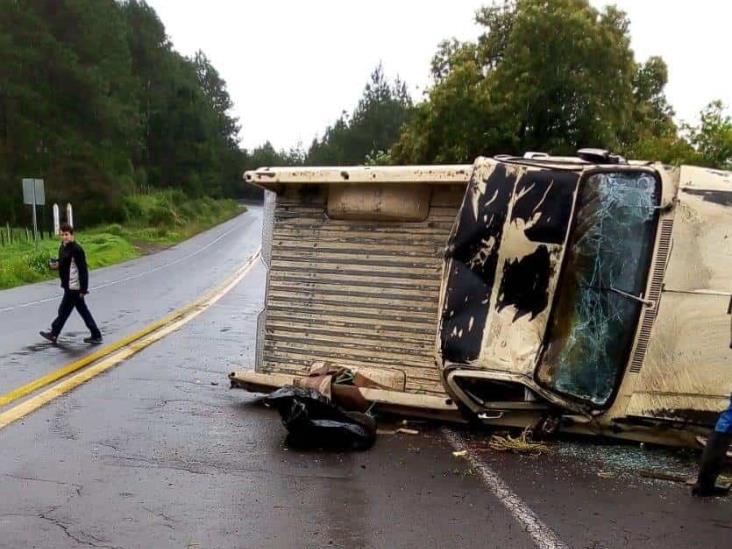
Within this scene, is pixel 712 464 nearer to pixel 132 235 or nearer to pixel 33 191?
pixel 33 191

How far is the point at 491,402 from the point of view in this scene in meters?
5.43

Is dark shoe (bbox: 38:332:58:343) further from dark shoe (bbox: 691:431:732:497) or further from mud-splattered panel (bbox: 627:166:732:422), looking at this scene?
dark shoe (bbox: 691:431:732:497)

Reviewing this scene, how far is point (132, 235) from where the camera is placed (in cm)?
4034

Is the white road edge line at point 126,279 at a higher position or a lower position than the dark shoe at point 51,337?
lower

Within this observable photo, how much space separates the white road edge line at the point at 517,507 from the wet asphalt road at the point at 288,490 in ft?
0.06

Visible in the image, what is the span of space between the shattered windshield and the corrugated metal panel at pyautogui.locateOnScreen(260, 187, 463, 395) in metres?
1.24

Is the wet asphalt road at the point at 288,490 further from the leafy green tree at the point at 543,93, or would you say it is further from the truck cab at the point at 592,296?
the leafy green tree at the point at 543,93

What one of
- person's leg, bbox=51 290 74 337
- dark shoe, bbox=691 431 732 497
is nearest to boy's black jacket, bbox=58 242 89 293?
person's leg, bbox=51 290 74 337

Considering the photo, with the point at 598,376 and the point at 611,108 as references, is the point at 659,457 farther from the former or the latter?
the point at 611,108

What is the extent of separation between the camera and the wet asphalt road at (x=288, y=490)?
3.85 meters

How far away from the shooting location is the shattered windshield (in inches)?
201

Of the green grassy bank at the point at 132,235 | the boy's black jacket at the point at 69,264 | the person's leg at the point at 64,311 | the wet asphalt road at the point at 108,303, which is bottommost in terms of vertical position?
the green grassy bank at the point at 132,235

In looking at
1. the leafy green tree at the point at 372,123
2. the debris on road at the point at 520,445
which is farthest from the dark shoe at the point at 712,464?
the leafy green tree at the point at 372,123

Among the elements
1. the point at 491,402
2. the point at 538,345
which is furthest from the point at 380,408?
the point at 538,345
